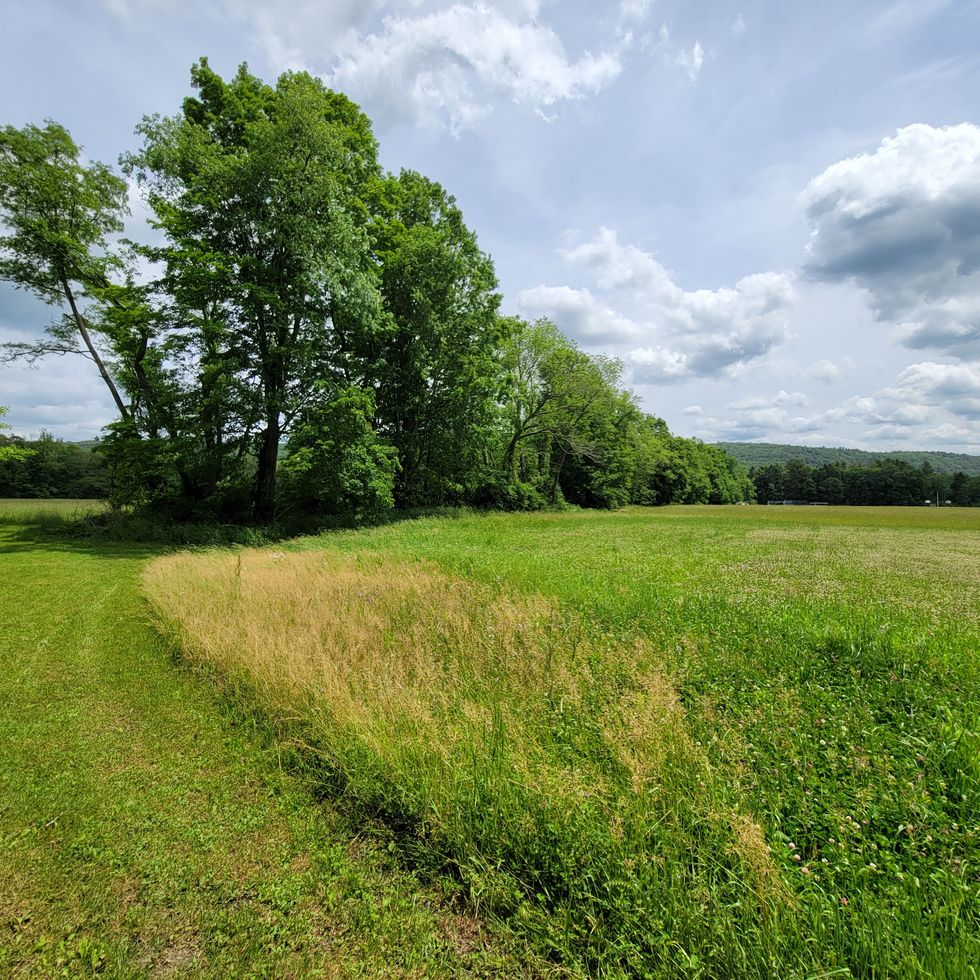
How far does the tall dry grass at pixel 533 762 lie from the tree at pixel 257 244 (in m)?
15.4

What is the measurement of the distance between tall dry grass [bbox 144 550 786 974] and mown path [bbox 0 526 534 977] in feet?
1.39

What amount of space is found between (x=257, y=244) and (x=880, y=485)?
149 m

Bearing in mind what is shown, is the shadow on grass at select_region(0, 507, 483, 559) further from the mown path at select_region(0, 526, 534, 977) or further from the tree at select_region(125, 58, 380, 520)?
the mown path at select_region(0, 526, 534, 977)

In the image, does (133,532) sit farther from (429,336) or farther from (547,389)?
(547,389)

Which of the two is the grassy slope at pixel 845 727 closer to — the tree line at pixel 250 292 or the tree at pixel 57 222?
the tree line at pixel 250 292

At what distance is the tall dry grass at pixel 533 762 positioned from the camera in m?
2.77

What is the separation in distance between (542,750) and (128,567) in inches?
617

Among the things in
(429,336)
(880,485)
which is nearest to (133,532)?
(429,336)

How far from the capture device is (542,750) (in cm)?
409

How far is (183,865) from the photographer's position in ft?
10.6

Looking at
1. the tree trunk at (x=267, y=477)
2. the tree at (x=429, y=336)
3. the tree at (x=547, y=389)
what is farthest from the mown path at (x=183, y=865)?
the tree at (x=547, y=389)

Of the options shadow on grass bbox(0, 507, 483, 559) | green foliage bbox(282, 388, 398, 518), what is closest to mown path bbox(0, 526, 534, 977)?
shadow on grass bbox(0, 507, 483, 559)

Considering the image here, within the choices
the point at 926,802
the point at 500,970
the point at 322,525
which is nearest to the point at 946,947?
the point at 926,802

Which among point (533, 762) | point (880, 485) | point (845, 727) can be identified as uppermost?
point (845, 727)
